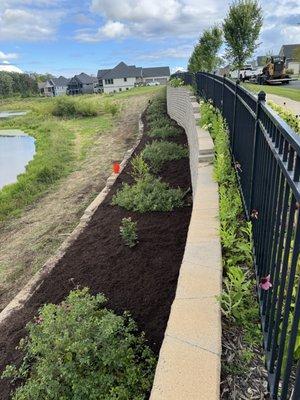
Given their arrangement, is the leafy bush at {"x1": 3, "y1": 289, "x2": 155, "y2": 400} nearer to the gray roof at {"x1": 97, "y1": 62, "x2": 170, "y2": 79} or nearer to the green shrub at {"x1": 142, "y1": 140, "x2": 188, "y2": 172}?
the green shrub at {"x1": 142, "y1": 140, "x2": 188, "y2": 172}

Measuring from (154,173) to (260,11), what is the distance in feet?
53.4

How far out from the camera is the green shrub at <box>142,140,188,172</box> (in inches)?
330

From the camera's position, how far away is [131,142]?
1561cm

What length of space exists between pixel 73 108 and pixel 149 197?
99.5 feet

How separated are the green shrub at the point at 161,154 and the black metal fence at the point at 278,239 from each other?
4491 millimetres

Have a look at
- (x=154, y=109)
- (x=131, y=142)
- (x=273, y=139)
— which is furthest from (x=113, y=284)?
(x=154, y=109)

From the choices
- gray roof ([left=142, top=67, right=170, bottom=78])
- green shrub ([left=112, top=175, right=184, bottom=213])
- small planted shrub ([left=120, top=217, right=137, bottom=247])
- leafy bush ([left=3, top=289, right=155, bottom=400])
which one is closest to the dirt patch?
green shrub ([left=112, top=175, right=184, bottom=213])

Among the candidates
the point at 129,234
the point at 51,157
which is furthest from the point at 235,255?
the point at 51,157

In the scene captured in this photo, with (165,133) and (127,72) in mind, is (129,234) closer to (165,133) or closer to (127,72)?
(165,133)

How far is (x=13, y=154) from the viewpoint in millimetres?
22266

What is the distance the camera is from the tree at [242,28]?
19.0m

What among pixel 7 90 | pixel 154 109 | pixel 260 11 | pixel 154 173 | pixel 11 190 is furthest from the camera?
pixel 7 90

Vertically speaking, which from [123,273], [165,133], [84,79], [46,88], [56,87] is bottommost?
[46,88]

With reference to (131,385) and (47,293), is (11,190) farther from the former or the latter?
(131,385)
